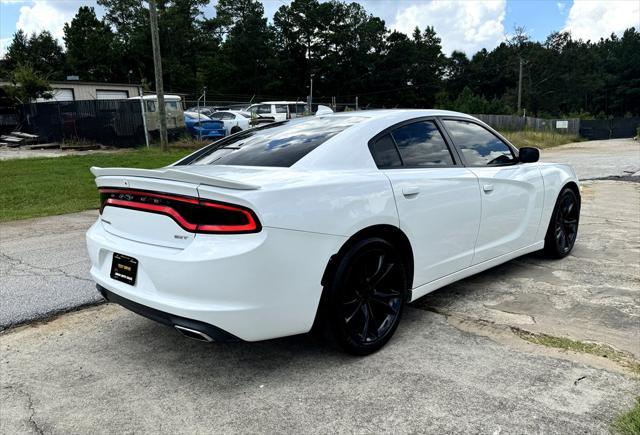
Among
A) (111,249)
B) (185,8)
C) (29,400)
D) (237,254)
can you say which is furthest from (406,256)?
(185,8)

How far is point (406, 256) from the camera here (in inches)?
134

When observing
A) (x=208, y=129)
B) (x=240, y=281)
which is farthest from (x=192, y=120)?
(x=240, y=281)

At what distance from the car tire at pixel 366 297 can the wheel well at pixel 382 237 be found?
3 centimetres

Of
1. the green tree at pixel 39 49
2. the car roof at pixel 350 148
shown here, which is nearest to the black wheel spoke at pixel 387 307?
the car roof at pixel 350 148

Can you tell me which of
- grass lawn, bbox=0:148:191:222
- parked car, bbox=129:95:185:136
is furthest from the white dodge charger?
parked car, bbox=129:95:185:136

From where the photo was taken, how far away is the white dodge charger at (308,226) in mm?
2594

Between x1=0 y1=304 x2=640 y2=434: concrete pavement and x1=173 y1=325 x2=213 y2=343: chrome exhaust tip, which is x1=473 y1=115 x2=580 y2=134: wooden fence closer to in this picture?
x1=0 y1=304 x2=640 y2=434: concrete pavement

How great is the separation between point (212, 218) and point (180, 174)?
1.17 feet

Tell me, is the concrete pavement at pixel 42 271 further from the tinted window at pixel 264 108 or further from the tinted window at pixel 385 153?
the tinted window at pixel 264 108

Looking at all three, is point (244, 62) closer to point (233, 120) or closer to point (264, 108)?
point (264, 108)

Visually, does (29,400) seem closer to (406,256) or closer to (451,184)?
(406,256)

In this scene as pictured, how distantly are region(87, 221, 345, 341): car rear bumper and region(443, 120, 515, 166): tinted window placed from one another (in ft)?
5.68

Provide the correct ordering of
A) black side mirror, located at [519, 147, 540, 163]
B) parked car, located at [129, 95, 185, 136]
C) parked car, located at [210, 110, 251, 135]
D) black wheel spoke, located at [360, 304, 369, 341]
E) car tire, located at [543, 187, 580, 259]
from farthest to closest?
parked car, located at [210, 110, 251, 135]
parked car, located at [129, 95, 185, 136]
car tire, located at [543, 187, 580, 259]
black side mirror, located at [519, 147, 540, 163]
black wheel spoke, located at [360, 304, 369, 341]

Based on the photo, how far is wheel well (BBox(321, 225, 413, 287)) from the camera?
9.45ft
